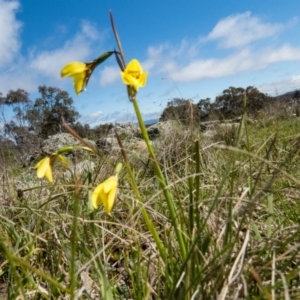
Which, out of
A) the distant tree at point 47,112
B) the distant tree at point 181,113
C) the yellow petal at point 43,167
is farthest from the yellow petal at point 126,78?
the distant tree at point 47,112

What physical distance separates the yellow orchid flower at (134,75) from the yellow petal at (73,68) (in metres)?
0.13

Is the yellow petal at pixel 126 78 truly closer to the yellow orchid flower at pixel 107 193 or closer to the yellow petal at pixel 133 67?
the yellow petal at pixel 133 67

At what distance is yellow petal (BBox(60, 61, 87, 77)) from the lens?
0.95m

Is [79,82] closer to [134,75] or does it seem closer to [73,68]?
[73,68]

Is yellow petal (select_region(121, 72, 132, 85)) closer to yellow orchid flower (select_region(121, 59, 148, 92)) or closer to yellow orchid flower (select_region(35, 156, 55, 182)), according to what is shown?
yellow orchid flower (select_region(121, 59, 148, 92))

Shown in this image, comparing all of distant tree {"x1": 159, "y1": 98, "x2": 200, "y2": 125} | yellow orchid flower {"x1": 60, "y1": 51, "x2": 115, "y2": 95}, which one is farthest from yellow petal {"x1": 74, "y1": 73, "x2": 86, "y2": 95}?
distant tree {"x1": 159, "y1": 98, "x2": 200, "y2": 125}

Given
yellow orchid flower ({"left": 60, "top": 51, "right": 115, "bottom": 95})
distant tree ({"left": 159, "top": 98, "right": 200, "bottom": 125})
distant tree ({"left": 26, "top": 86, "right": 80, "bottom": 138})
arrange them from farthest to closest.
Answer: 1. distant tree ({"left": 26, "top": 86, "right": 80, "bottom": 138})
2. distant tree ({"left": 159, "top": 98, "right": 200, "bottom": 125})
3. yellow orchid flower ({"left": 60, "top": 51, "right": 115, "bottom": 95})

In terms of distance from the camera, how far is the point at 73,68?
3.14 feet

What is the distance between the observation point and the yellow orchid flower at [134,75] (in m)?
0.88

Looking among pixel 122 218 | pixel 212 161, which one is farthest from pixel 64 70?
pixel 212 161

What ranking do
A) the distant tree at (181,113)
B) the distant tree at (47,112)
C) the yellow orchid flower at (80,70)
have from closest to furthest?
the yellow orchid flower at (80,70), the distant tree at (181,113), the distant tree at (47,112)

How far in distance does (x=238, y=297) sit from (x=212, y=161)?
2.09 meters

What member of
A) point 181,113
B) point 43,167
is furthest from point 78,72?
point 181,113

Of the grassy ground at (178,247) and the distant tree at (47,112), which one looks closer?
the grassy ground at (178,247)
